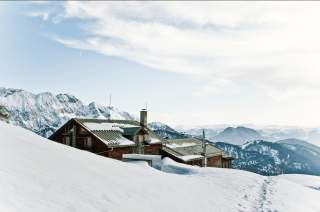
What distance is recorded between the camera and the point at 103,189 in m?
14.0

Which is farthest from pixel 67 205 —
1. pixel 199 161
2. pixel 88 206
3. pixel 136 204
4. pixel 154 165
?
pixel 199 161

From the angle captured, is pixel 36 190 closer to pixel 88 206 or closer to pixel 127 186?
pixel 88 206

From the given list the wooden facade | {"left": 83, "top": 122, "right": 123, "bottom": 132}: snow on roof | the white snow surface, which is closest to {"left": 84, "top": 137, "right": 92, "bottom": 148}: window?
the wooden facade

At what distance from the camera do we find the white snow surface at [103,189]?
11188mm

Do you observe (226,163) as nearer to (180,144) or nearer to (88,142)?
(180,144)

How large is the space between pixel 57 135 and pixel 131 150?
10722mm

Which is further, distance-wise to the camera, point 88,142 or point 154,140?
point 154,140

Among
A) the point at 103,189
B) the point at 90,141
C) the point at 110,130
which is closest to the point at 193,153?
the point at 110,130

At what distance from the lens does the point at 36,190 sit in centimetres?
1134

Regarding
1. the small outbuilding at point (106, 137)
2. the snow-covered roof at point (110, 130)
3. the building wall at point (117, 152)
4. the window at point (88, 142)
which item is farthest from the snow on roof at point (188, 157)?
the window at point (88, 142)

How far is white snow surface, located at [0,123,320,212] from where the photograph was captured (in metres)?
11.2

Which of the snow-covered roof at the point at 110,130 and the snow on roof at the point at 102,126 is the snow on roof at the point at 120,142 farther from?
the snow on roof at the point at 102,126

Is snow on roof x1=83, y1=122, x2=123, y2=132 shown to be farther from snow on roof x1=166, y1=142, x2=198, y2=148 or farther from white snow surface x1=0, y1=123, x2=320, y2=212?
white snow surface x1=0, y1=123, x2=320, y2=212

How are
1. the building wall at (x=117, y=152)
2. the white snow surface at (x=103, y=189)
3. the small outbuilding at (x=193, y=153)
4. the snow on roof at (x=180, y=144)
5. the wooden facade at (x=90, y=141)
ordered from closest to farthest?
the white snow surface at (x=103, y=189), the building wall at (x=117, y=152), the wooden facade at (x=90, y=141), the small outbuilding at (x=193, y=153), the snow on roof at (x=180, y=144)
